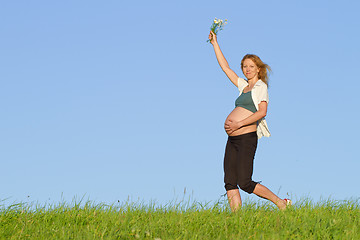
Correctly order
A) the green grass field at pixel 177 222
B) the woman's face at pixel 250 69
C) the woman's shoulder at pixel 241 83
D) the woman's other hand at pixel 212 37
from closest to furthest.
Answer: the green grass field at pixel 177 222, the woman's face at pixel 250 69, the woman's shoulder at pixel 241 83, the woman's other hand at pixel 212 37

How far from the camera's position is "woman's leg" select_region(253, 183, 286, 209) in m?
7.40

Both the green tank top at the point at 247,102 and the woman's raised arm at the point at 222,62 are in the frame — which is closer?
the green tank top at the point at 247,102

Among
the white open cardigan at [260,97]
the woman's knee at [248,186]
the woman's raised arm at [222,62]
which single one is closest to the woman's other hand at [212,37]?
the woman's raised arm at [222,62]

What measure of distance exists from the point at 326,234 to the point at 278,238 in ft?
2.33

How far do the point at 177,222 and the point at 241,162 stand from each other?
67.0 inches

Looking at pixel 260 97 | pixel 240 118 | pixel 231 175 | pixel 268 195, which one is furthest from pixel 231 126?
pixel 268 195

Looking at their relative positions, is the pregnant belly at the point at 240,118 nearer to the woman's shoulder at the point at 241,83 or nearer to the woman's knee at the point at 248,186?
the woman's shoulder at the point at 241,83

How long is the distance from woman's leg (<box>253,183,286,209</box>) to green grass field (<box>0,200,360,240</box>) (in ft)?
0.40

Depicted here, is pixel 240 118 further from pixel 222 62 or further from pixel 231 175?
pixel 222 62

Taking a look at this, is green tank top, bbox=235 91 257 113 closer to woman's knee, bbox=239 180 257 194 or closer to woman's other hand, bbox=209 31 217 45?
woman's knee, bbox=239 180 257 194

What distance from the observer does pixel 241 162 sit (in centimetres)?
734

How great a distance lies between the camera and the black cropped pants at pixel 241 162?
7.32m

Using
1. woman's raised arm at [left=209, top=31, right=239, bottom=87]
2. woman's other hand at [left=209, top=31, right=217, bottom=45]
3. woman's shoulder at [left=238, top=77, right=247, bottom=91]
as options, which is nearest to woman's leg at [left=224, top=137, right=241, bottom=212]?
woman's shoulder at [left=238, top=77, right=247, bottom=91]

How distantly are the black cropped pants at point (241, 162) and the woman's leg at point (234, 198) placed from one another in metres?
0.07
